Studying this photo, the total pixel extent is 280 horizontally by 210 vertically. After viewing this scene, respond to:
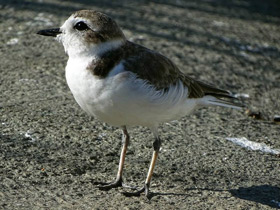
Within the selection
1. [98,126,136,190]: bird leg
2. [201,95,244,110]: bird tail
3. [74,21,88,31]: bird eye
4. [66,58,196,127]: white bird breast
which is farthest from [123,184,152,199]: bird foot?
[74,21,88,31]: bird eye

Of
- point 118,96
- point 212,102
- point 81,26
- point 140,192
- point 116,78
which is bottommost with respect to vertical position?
point 140,192

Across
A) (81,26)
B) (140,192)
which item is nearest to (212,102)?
(140,192)

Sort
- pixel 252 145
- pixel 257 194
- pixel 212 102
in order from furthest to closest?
pixel 252 145, pixel 212 102, pixel 257 194

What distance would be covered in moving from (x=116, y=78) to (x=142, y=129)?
150 centimetres

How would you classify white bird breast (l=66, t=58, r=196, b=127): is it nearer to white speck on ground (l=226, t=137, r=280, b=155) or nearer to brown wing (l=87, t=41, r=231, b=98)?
brown wing (l=87, t=41, r=231, b=98)

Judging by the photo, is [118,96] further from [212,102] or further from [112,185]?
[212,102]

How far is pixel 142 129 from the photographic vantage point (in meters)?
5.48

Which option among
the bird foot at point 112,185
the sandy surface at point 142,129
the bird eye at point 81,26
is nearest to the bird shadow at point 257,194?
the sandy surface at point 142,129

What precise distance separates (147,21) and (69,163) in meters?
3.93

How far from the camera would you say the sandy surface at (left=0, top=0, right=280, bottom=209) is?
4355mm

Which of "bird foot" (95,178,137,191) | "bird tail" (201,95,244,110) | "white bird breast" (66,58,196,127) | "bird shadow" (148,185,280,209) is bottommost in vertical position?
"bird foot" (95,178,137,191)

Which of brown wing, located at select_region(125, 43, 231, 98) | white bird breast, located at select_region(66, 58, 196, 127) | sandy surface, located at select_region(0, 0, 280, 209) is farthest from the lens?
sandy surface, located at select_region(0, 0, 280, 209)

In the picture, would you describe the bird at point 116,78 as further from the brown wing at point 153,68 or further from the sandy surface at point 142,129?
the sandy surface at point 142,129

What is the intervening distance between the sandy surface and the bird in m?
0.30
